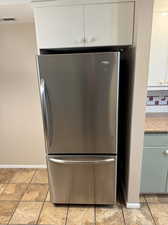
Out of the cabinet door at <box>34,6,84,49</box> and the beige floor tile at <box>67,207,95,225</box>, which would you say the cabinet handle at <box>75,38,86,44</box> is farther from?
the beige floor tile at <box>67,207,95,225</box>

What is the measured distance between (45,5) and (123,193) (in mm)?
2255

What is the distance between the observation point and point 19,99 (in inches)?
95.0

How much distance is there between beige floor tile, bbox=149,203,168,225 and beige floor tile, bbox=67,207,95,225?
0.69 meters

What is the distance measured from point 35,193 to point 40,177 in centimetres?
34

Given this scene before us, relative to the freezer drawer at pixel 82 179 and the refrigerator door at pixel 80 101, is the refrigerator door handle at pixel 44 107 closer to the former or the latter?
the refrigerator door at pixel 80 101

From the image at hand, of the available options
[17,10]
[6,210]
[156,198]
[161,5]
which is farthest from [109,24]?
[6,210]

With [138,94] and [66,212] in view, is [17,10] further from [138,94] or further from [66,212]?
[66,212]

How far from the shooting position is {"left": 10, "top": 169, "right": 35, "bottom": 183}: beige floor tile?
8.06 ft

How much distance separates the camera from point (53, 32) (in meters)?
1.57

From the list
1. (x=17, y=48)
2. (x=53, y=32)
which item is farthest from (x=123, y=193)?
(x=17, y=48)

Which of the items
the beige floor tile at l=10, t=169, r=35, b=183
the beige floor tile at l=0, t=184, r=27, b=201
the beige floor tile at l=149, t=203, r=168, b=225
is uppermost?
the beige floor tile at l=149, t=203, r=168, b=225

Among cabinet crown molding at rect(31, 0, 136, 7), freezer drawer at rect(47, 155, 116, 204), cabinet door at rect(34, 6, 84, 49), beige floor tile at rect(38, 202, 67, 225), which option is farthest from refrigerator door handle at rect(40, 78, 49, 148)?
beige floor tile at rect(38, 202, 67, 225)

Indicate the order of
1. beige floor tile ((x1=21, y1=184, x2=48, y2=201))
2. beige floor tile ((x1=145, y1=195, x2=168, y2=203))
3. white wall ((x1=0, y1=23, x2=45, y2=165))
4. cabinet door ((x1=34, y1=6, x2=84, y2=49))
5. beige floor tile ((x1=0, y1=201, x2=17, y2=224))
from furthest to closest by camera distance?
white wall ((x1=0, y1=23, x2=45, y2=165))
beige floor tile ((x1=21, y1=184, x2=48, y2=201))
beige floor tile ((x1=145, y1=195, x2=168, y2=203))
beige floor tile ((x1=0, y1=201, x2=17, y2=224))
cabinet door ((x1=34, y1=6, x2=84, y2=49))

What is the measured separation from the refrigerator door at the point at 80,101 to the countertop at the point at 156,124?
0.47 metres
